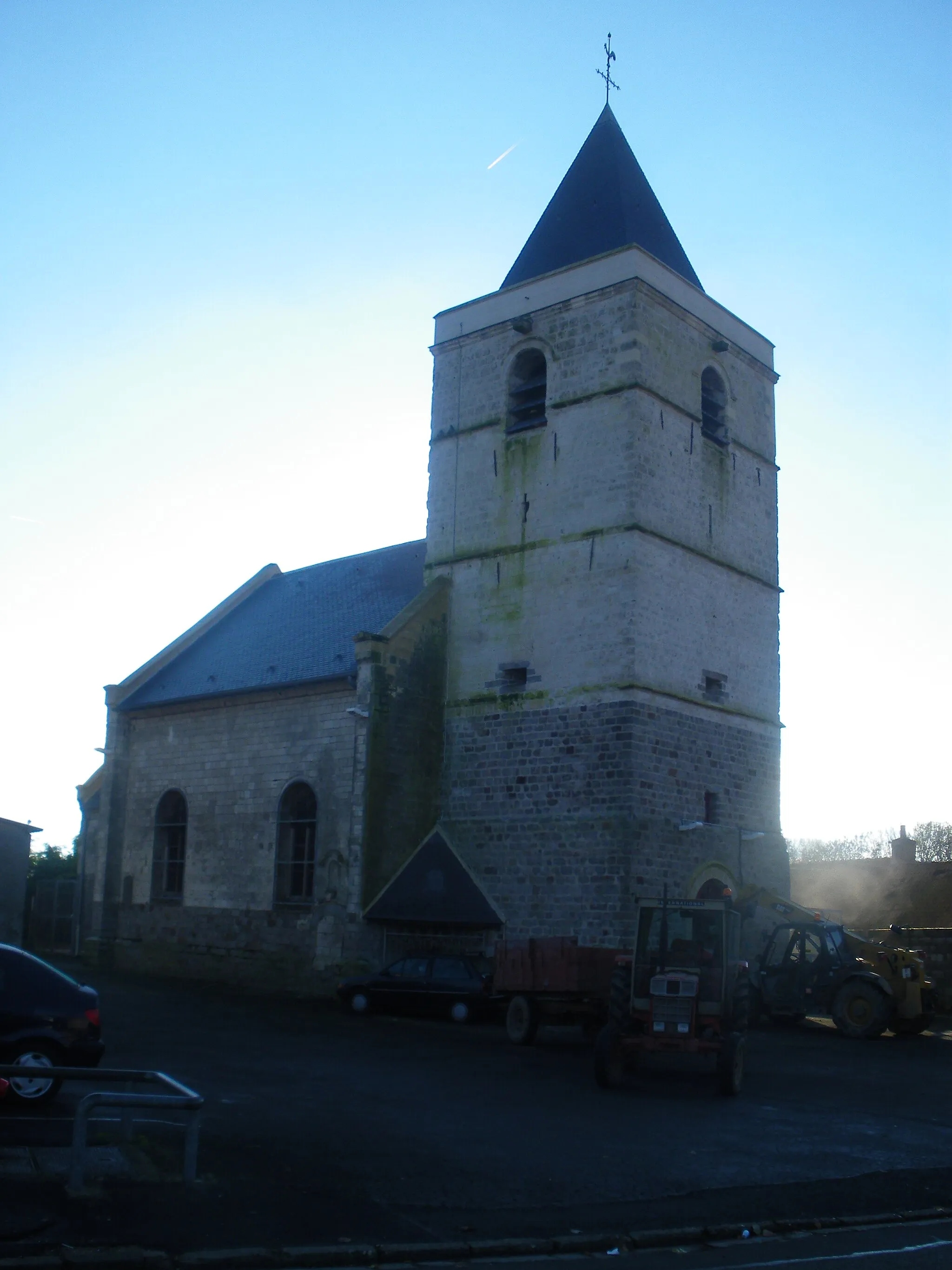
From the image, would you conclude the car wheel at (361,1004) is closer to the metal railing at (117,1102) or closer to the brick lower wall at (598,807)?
the brick lower wall at (598,807)

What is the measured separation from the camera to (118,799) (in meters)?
29.8

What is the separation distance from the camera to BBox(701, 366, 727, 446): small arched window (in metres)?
25.4

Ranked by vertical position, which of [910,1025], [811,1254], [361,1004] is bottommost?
[361,1004]

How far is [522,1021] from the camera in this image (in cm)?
1766

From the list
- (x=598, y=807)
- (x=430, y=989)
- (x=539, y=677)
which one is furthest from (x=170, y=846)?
Result: (x=598, y=807)

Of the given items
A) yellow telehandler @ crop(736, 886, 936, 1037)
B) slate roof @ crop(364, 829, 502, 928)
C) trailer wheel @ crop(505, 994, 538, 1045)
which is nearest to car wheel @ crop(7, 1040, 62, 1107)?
trailer wheel @ crop(505, 994, 538, 1045)

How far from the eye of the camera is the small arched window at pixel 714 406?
2541 centimetres

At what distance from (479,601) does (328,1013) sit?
333 inches

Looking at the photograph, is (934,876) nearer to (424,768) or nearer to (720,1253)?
(424,768)

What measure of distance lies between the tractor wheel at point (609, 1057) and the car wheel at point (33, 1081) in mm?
5713

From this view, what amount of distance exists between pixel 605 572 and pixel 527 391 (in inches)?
191

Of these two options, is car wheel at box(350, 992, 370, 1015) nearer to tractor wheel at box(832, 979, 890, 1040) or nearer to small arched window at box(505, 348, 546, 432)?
tractor wheel at box(832, 979, 890, 1040)

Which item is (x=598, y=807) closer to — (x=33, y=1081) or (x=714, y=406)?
(x=714, y=406)

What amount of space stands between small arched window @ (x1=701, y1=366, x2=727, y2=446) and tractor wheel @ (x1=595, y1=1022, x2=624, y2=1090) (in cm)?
1469
